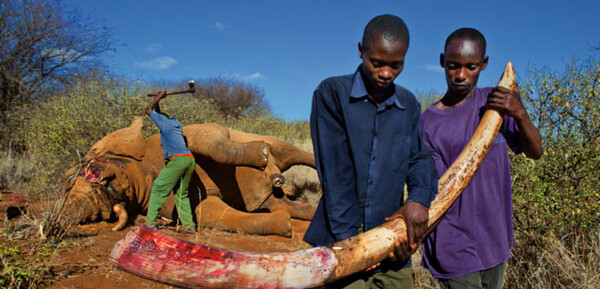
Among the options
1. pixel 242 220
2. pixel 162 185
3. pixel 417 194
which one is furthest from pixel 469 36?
pixel 242 220

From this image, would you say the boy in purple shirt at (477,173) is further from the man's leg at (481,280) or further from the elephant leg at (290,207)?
the elephant leg at (290,207)

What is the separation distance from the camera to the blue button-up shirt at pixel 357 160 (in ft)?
5.92

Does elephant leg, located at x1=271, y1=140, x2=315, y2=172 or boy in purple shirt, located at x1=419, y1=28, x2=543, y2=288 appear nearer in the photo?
boy in purple shirt, located at x1=419, y1=28, x2=543, y2=288

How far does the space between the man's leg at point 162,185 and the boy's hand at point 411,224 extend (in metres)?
4.77

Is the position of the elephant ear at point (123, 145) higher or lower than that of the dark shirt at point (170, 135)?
lower

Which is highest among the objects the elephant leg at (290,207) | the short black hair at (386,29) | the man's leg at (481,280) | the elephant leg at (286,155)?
the short black hair at (386,29)

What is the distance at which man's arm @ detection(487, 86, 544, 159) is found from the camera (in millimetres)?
2035

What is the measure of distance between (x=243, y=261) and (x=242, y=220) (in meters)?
5.18

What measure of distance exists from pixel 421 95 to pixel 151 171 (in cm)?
1533

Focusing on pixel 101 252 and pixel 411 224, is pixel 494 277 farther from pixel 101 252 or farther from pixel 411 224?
pixel 101 252

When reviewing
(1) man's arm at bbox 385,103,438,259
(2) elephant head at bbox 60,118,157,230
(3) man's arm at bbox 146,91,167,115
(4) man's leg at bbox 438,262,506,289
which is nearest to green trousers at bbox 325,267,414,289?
(1) man's arm at bbox 385,103,438,259

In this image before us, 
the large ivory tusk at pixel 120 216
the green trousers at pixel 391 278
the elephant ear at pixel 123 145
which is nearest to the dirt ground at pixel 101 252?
the large ivory tusk at pixel 120 216

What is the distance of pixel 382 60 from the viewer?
175 cm

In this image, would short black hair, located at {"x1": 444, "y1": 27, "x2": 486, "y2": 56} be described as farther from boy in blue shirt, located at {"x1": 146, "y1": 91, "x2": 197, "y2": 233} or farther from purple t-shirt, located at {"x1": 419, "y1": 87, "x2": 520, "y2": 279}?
boy in blue shirt, located at {"x1": 146, "y1": 91, "x2": 197, "y2": 233}
